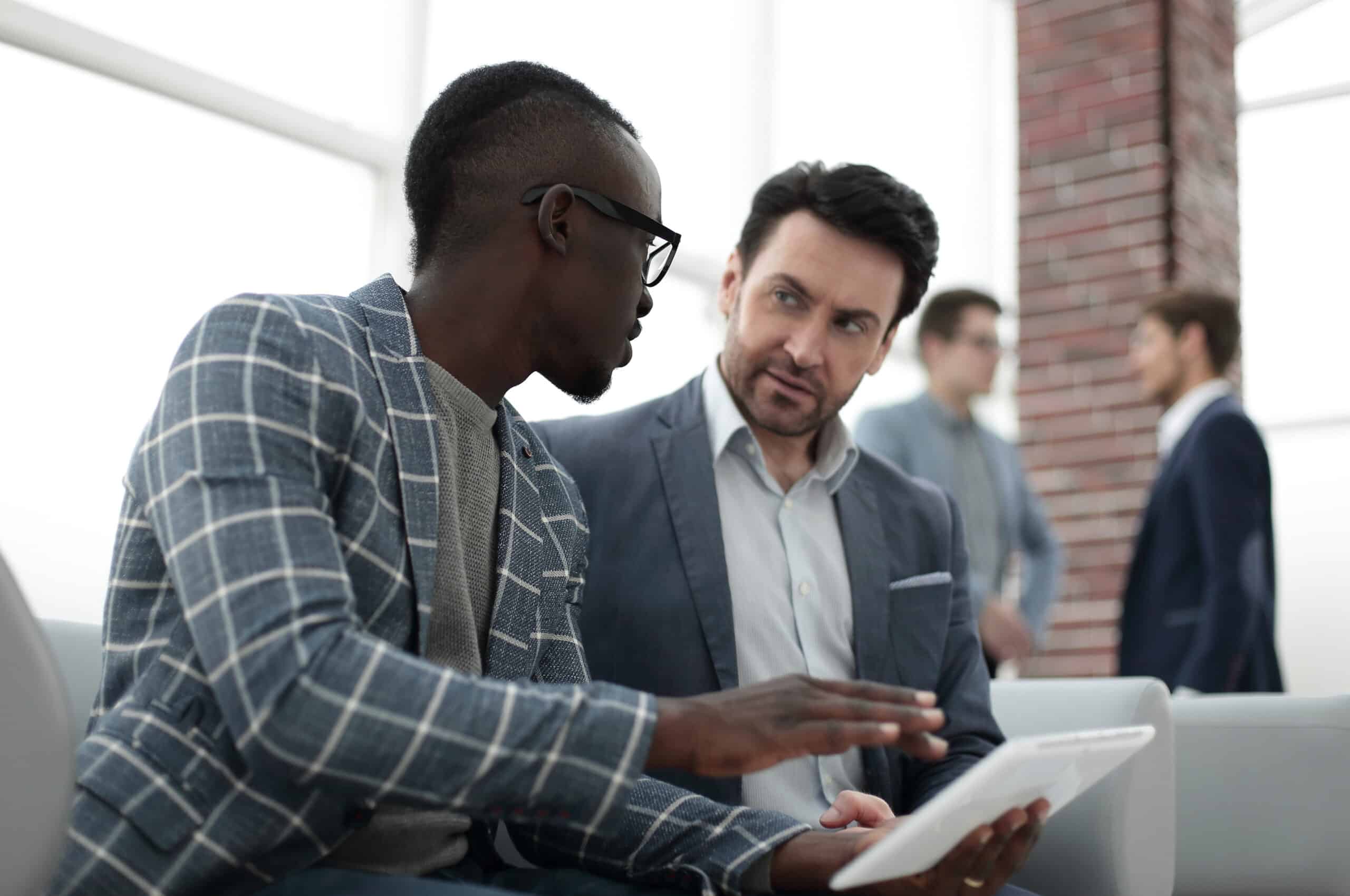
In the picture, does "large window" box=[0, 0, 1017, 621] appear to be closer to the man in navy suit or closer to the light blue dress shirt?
the light blue dress shirt

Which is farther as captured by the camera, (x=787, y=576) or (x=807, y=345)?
(x=807, y=345)

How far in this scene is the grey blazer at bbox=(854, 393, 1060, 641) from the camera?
173 inches

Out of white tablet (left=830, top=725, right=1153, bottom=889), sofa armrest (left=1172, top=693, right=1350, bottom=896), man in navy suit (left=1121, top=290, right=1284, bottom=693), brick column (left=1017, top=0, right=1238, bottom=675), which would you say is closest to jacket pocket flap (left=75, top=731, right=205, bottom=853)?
Result: white tablet (left=830, top=725, right=1153, bottom=889)

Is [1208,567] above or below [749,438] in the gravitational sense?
below

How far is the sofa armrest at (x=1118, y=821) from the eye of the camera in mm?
2059

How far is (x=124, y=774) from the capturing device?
1199mm

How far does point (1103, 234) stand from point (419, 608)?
4.52 metres

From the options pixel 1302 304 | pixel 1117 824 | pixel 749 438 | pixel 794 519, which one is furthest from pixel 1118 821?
pixel 1302 304

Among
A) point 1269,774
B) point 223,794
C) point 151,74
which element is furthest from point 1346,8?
point 223,794

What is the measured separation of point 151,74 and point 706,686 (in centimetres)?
184

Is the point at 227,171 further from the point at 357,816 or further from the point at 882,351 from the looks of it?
the point at 357,816

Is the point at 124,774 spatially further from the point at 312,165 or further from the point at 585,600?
the point at 312,165

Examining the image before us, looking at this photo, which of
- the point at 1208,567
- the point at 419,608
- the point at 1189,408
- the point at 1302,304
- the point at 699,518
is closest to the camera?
the point at 419,608

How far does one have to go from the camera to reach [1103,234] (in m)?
5.33
